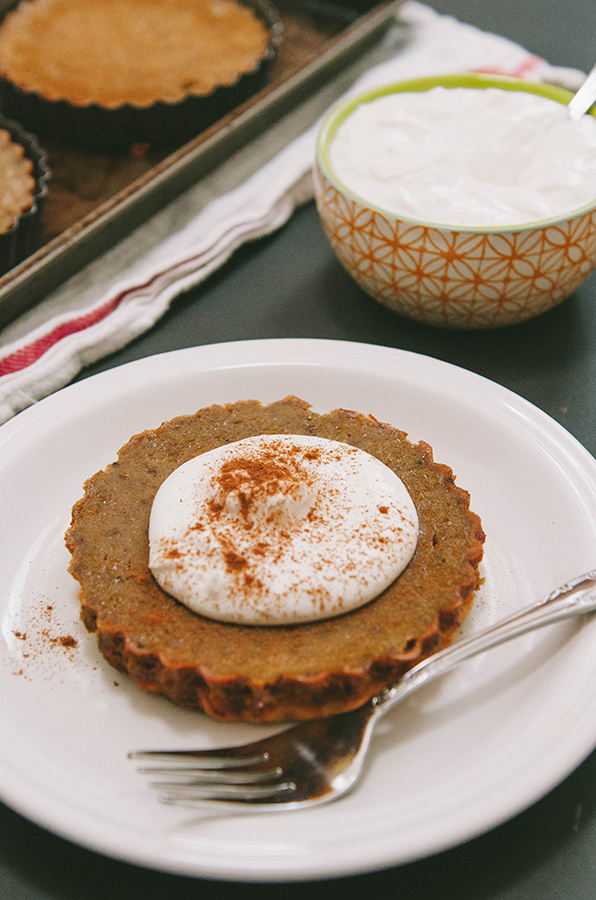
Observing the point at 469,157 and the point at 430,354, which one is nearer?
the point at 469,157

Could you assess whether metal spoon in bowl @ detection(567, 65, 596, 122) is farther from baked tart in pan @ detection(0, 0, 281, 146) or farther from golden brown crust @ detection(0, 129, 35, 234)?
golden brown crust @ detection(0, 129, 35, 234)

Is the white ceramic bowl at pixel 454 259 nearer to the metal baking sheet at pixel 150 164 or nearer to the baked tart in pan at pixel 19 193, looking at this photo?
the metal baking sheet at pixel 150 164

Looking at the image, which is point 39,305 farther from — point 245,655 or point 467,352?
point 245,655

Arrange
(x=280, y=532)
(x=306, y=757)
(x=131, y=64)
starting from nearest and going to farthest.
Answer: (x=306, y=757) < (x=280, y=532) < (x=131, y=64)

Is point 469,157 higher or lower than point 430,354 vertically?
higher

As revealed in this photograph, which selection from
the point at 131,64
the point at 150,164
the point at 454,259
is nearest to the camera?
the point at 454,259

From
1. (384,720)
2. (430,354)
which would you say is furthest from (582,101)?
(384,720)

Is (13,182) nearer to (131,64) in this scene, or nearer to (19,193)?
(19,193)

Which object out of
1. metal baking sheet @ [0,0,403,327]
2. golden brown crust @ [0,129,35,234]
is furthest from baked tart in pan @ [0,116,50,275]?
metal baking sheet @ [0,0,403,327]
